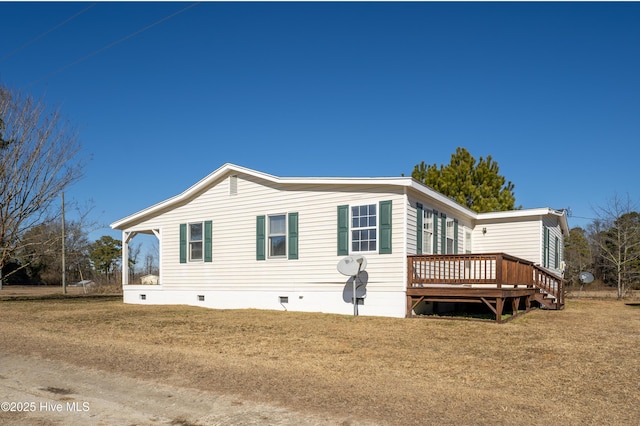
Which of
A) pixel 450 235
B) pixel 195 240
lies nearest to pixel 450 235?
pixel 450 235

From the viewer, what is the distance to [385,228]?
45.3 feet

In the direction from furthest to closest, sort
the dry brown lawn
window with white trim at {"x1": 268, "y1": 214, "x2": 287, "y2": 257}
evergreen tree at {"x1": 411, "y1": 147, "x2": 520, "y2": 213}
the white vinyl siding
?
evergreen tree at {"x1": 411, "y1": 147, "x2": 520, "y2": 213} → window with white trim at {"x1": 268, "y1": 214, "x2": 287, "y2": 257} → the white vinyl siding → the dry brown lawn

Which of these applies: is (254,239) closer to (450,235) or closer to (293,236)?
(293,236)

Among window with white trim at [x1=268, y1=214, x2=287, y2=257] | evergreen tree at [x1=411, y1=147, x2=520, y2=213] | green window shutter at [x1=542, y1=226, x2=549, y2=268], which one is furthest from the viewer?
evergreen tree at [x1=411, y1=147, x2=520, y2=213]

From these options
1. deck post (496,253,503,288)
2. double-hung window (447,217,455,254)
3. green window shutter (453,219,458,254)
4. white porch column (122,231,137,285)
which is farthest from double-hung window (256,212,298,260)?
white porch column (122,231,137,285)

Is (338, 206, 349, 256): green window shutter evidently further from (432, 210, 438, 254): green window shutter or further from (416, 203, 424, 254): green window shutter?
(432, 210, 438, 254): green window shutter

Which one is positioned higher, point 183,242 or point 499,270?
point 183,242

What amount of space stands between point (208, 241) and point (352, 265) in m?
5.95

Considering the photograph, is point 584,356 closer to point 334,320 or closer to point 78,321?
point 334,320

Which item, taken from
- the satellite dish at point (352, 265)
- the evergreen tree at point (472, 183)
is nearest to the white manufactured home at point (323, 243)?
the satellite dish at point (352, 265)

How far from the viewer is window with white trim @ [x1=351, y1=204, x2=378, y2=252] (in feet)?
46.3

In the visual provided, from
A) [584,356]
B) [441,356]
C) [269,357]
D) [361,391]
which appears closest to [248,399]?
[361,391]

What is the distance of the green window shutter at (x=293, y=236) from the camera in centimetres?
1541

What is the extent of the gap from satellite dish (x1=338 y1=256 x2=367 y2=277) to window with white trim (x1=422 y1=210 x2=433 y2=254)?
2.21 m
